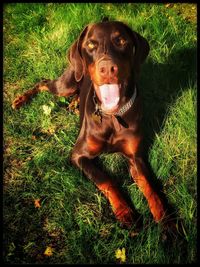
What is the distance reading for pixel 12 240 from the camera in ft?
8.66

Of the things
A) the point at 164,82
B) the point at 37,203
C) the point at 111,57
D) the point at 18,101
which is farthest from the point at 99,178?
the point at 164,82

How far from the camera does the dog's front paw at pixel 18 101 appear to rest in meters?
3.91

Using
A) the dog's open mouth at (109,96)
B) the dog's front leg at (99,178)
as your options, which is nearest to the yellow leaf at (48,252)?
the dog's front leg at (99,178)

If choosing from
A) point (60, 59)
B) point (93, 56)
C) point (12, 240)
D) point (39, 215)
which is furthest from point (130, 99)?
point (60, 59)

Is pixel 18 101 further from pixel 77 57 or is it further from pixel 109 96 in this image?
pixel 109 96

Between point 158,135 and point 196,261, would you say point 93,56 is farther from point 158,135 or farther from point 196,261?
point 196,261

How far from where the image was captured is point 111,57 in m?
2.58

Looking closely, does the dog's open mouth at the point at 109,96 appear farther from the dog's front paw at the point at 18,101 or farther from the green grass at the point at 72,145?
the dog's front paw at the point at 18,101

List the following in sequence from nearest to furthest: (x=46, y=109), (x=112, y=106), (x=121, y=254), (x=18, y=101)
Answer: (x=121, y=254), (x=112, y=106), (x=46, y=109), (x=18, y=101)

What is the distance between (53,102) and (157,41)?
148cm

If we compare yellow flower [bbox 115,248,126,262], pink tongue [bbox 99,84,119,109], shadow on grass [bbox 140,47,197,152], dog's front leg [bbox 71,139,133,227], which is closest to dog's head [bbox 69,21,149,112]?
pink tongue [bbox 99,84,119,109]

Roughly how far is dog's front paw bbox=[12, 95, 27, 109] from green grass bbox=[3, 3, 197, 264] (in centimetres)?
7

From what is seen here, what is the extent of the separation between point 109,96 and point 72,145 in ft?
2.60

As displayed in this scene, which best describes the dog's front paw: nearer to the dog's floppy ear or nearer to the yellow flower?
the dog's floppy ear
